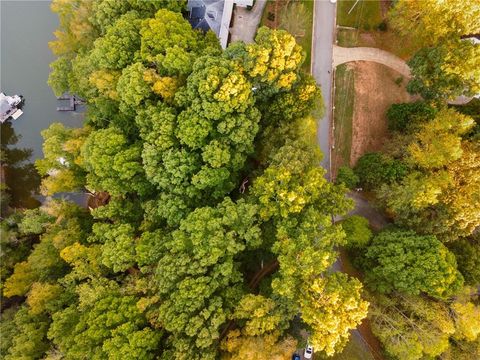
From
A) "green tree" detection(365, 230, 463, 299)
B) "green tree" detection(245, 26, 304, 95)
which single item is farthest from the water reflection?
"green tree" detection(365, 230, 463, 299)

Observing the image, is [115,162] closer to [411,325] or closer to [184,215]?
[184,215]

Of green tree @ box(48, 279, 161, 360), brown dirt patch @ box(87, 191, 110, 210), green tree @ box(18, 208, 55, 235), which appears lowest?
green tree @ box(48, 279, 161, 360)

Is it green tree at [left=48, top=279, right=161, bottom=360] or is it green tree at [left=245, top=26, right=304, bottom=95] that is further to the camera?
green tree at [left=245, top=26, right=304, bottom=95]

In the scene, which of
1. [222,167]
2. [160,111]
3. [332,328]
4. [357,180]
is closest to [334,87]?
[357,180]

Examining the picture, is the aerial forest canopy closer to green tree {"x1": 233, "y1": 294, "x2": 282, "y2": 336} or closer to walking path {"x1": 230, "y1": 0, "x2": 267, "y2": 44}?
green tree {"x1": 233, "y1": 294, "x2": 282, "y2": 336}

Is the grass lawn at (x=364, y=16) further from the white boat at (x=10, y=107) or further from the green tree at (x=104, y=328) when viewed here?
the white boat at (x=10, y=107)

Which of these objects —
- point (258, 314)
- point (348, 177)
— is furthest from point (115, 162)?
point (348, 177)

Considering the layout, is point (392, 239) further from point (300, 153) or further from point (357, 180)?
point (300, 153)
